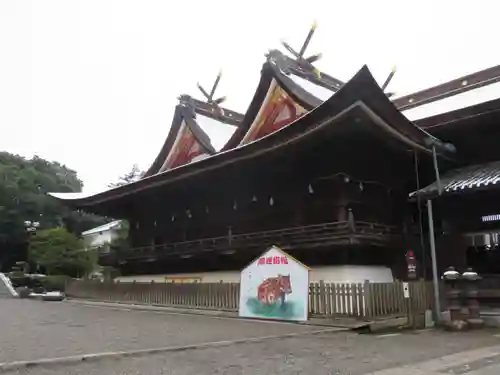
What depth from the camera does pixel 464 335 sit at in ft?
31.6

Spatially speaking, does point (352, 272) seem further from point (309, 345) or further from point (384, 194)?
point (309, 345)

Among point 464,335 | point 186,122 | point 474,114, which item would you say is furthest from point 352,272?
point 186,122

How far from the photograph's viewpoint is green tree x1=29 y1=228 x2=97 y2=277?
30.5m

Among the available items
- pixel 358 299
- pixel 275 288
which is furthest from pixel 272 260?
pixel 358 299

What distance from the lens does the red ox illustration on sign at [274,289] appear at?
37.0 ft

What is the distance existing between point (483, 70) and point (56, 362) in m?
16.7

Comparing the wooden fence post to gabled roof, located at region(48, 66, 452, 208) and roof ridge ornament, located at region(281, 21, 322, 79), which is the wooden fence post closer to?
gabled roof, located at region(48, 66, 452, 208)

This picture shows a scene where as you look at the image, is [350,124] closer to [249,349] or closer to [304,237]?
[304,237]

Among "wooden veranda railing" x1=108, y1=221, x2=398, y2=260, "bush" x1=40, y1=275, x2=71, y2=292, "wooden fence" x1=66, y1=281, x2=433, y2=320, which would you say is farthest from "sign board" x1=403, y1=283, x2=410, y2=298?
"bush" x1=40, y1=275, x2=71, y2=292

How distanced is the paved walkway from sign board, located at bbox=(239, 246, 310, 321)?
1.87 ft

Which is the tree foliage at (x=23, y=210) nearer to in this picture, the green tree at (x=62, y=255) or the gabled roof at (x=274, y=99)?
the green tree at (x=62, y=255)

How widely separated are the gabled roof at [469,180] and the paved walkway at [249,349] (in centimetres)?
353

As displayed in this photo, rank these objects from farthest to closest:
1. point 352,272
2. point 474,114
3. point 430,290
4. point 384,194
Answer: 1. point 384,194
2. point 352,272
3. point 474,114
4. point 430,290

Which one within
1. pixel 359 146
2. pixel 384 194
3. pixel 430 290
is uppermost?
pixel 359 146
